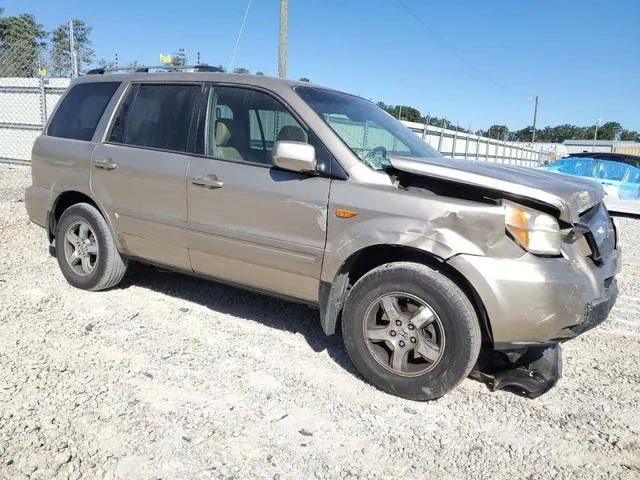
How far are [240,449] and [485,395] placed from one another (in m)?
1.58

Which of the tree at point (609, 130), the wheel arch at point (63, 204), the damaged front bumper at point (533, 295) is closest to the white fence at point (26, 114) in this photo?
the wheel arch at point (63, 204)

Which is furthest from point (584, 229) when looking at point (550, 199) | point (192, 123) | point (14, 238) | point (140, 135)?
point (14, 238)

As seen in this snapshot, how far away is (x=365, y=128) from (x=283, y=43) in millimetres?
10141

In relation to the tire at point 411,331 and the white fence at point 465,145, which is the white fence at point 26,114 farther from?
the tire at point 411,331

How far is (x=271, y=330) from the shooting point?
13.5 feet

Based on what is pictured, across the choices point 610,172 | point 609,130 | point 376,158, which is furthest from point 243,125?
point 609,130

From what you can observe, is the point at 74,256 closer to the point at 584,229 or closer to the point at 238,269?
the point at 238,269

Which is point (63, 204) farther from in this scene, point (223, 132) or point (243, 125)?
point (243, 125)

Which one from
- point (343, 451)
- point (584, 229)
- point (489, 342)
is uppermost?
point (584, 229)

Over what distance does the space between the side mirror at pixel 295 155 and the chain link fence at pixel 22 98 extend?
12.0m

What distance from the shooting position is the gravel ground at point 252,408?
2.53 metres

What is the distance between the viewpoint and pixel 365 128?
3.85 m

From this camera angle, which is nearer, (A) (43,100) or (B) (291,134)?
(B) (291,134)

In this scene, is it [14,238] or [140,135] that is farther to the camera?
[14,238]
